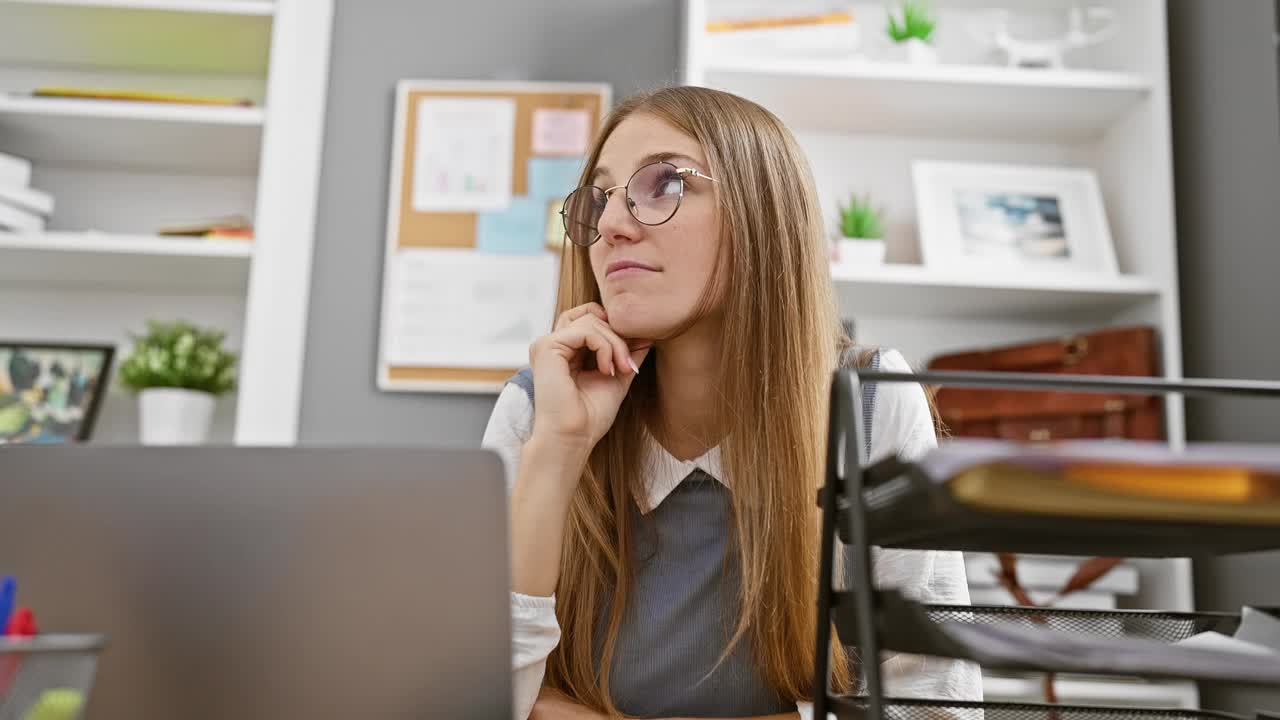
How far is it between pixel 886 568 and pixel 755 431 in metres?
0.20

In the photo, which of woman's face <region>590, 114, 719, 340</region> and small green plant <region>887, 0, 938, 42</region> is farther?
small green plant <region>887, 0, 938, 42</region>

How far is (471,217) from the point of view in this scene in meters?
2.35

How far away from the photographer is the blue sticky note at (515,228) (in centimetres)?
234

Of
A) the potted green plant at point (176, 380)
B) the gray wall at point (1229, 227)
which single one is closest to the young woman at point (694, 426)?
the gray wall at point (1229, 227)

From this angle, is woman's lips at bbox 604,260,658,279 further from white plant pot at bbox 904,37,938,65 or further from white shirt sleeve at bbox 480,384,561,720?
white plant pot at bbox 904,37,938,65

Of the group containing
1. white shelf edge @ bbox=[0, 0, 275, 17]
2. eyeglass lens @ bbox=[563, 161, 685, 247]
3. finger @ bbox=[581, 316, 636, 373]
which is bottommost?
finger @ bbox=[581, 316, 636, 373]

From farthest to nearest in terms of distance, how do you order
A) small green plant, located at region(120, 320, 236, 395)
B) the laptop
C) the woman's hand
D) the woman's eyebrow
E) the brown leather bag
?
small green plant, located at region(120, 320, 236, 395)
the brown leather bag
the woman's eyebrow
the woman's hand
the laptop

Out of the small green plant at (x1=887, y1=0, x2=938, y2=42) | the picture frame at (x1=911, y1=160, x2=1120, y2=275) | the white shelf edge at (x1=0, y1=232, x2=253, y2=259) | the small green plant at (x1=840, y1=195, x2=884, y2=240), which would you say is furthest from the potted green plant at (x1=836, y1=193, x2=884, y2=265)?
the white shelf edge at (x1=0, y1=232, x2=253, y2=259)

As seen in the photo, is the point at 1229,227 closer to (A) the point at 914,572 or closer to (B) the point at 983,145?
(B) the point at 983,145

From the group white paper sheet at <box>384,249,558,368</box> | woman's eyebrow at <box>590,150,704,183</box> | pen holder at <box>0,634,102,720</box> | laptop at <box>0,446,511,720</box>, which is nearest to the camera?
pen holder at <box>0,634,102,720</box>

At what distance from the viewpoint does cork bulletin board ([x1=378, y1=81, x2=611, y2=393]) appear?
2312 mm

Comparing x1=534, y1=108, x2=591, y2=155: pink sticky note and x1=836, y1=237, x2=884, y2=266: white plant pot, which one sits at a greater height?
x1=534, y1=108, x2=591, y2=155: pink sticky note

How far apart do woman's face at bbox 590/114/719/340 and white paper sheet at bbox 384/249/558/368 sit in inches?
45.0

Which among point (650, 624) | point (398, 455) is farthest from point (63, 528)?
point (650, 624)
